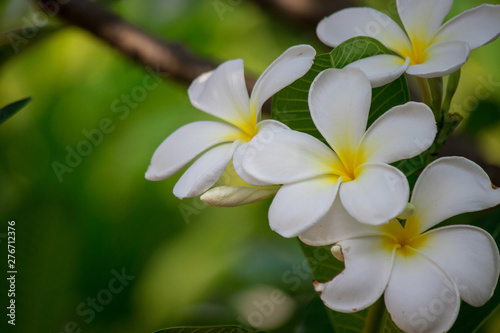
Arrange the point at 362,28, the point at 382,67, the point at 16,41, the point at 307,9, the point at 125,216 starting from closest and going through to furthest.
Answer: the point at 382,67
the point at 362,28
the point at 16,41
the point at 307,9
the point at 125,216

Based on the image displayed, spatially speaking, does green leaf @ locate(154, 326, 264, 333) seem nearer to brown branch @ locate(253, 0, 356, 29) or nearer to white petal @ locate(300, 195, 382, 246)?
white petal @ locate(300, 195, 382, 246)

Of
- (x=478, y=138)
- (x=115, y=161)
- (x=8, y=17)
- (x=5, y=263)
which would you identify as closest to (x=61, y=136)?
(x=115, y=161)

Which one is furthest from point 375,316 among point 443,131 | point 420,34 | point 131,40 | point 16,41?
point 16,41

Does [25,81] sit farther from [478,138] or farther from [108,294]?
[478,138]

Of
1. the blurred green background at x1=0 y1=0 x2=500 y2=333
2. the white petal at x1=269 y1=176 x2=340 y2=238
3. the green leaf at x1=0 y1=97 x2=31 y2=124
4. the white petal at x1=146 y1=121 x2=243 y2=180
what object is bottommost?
the blurred green background at x1=0 y1=0 x2=500 y2=333

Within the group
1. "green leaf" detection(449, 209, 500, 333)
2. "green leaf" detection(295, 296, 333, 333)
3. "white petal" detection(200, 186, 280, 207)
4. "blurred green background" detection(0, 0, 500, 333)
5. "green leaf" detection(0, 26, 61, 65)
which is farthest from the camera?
"blurred green background" detection(0, 0, 500, 333)

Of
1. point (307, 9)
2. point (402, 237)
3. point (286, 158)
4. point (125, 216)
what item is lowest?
point (125, 216)

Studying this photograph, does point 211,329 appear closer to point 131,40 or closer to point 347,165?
point 347,165

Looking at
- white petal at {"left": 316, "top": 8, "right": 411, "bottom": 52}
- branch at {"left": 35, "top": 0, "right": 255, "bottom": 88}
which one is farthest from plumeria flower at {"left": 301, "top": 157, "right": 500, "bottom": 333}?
branch at {"left": 35, "top": 0, "right": 255, "bottom": 88}

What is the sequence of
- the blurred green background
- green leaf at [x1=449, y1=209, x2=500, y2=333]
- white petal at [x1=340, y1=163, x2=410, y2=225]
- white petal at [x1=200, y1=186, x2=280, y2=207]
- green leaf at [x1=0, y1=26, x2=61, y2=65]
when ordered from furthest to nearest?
the blurred green background
green leaf at [x1=0, y1=26, x2=61, y2=65]
green leaf at [x1=449, y1=209, x2=500, y2=333]
white petal at [x1=200, y1=186, x2=280, y2=207]
white petal at [x1=340, y1=163, x2=410, y2=225]
